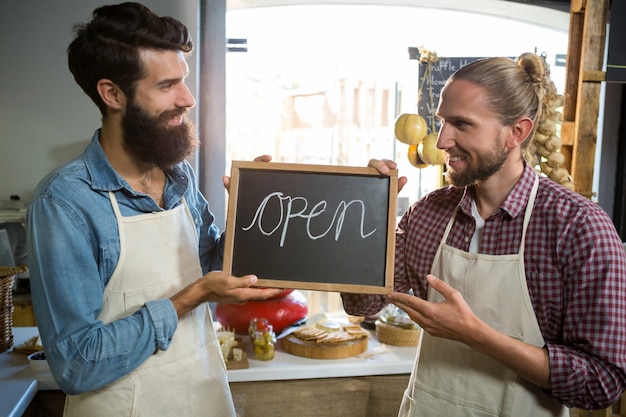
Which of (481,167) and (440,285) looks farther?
(481,167)

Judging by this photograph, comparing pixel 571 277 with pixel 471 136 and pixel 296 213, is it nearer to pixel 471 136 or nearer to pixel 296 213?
pixel 471 136

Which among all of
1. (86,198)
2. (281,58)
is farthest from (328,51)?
(86,198)

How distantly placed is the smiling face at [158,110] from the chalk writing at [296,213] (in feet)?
0.98

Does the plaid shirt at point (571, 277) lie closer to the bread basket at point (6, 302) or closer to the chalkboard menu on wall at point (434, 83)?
the chalkboard menu on wall at point (434, 83)

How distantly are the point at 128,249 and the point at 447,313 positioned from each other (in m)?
0.85

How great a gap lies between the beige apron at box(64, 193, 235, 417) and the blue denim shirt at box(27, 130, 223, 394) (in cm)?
5

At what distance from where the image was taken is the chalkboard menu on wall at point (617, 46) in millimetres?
2484

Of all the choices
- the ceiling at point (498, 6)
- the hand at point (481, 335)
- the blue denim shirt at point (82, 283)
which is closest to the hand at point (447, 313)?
the hand at point (481, 335)

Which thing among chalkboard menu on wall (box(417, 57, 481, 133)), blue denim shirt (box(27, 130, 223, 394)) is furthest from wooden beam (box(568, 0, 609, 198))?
blue denim shirt (box(27, 130, 223, 394))

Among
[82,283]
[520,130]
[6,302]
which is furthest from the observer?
[6,302]

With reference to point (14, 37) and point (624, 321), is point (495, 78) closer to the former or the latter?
point (624, 321)

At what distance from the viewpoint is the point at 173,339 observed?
5.45 ft

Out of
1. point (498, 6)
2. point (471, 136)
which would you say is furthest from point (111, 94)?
point (498, 6)

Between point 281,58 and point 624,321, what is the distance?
3120mm
